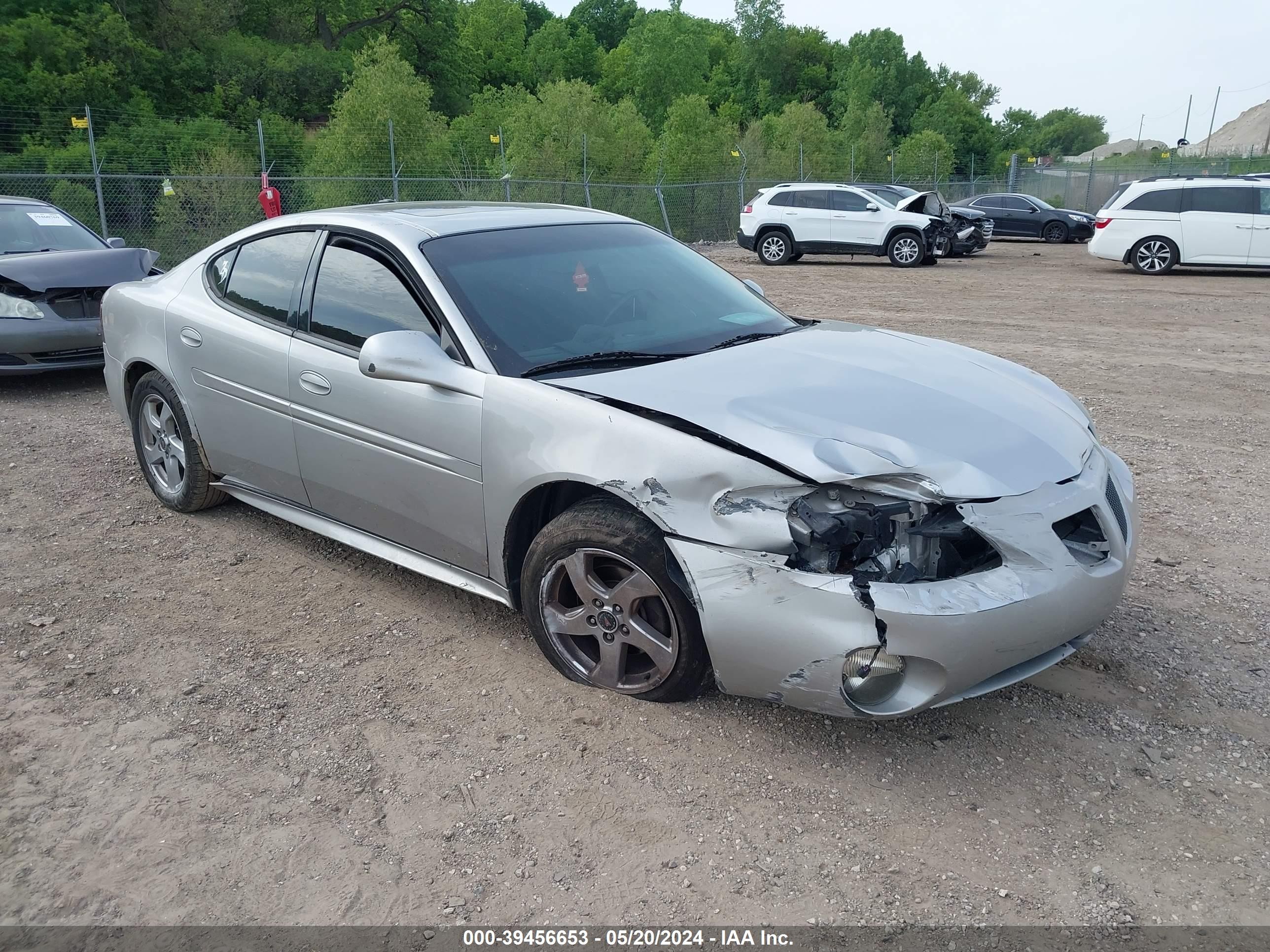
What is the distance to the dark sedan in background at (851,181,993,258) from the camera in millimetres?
21703

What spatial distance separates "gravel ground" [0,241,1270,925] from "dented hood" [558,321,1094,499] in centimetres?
86

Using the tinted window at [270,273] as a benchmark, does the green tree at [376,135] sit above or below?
above

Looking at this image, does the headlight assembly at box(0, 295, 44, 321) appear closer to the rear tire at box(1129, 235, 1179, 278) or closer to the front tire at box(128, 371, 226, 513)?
the front tire at box(128, 371, 226, 513)

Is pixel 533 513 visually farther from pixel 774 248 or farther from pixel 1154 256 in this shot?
pixel 774 248

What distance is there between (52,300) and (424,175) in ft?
64.1

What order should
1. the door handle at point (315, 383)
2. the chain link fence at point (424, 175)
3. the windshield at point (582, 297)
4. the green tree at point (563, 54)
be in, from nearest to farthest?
the windshield at point (582, 297), the door handle at point (315, 383), the chain link fence at point (424, 175), the green tree at point (563, 54)

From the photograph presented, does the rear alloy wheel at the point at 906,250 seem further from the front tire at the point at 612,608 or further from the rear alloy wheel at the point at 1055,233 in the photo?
the front tire at the point at 612,608

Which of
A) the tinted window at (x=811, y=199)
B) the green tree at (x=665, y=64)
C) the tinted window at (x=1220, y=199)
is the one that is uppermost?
the green tree at (x=665, y=64)

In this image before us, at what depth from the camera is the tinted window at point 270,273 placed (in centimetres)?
414

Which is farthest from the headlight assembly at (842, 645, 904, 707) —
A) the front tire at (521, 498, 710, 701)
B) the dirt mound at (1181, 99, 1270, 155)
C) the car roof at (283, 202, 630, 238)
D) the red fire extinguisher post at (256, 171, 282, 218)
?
the dirt mound at (1181, 99, 1270, 155)

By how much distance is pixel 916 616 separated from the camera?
2604 mm

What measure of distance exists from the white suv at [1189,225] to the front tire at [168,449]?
17.4 m

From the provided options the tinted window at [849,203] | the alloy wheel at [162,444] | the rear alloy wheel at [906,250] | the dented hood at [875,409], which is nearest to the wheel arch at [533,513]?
the dented hood at [875,409]

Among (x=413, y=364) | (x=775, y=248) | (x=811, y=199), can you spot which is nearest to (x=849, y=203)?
(x=811, y=199)
